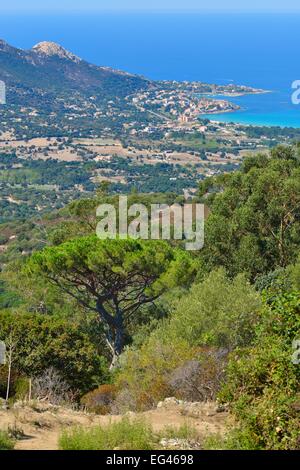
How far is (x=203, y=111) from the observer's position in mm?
87938

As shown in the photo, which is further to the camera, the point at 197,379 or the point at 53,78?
the point at 53,78

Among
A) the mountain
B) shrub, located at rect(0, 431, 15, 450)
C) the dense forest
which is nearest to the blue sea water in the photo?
the mountain

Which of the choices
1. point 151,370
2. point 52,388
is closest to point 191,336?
point 151,370

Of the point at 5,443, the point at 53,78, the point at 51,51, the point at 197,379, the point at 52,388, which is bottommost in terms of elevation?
the point at 5,443

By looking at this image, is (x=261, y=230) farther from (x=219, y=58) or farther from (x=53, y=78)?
(x=219, y=58)

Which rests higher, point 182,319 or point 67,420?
point 182,319

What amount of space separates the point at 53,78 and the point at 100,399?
10020 cm

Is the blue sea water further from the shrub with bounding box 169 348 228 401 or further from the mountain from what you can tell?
the shrub with bounding box 169 348 228 401

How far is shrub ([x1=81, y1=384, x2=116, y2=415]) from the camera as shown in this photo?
294 inches

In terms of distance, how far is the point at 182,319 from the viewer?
9180 millimetres

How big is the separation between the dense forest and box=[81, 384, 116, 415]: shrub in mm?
27

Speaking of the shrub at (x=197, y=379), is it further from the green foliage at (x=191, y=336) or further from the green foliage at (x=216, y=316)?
the green foliage at (x=216, y=316)
